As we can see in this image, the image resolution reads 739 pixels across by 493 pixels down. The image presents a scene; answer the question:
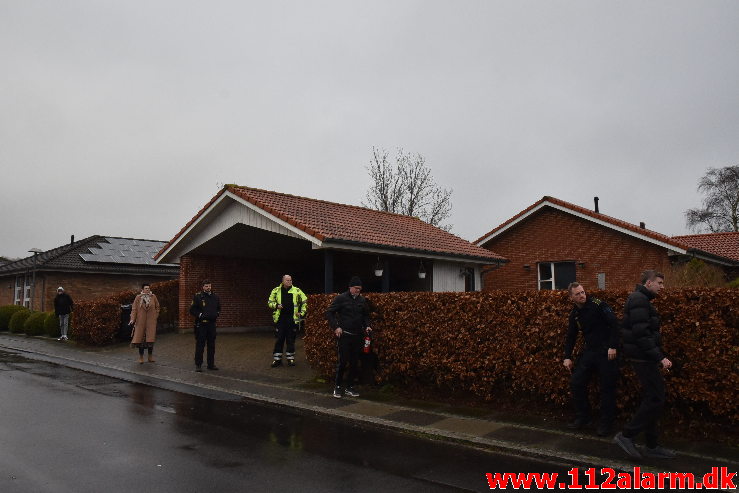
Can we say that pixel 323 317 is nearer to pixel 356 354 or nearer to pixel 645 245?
pixel 356 354

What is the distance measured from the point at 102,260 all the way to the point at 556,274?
20.8 m

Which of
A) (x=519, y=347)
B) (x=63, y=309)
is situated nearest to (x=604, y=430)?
(x=519, y=347)

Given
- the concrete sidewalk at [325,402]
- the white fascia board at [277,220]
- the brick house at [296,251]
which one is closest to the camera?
the concrete sidewalk at [325,402]

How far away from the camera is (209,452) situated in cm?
581

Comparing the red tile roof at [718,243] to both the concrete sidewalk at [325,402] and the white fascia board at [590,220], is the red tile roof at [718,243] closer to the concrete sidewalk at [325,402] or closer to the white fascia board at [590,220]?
the white fascia board at [590,220]

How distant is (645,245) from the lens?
1919 centimetres

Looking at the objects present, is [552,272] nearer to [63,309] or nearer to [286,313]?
[286,313]

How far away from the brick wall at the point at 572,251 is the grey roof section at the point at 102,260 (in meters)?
16.7

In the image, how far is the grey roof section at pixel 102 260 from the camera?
2602cm

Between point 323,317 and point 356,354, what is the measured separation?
1.33m

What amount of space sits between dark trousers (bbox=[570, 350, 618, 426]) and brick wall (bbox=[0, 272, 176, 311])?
23.5 metres

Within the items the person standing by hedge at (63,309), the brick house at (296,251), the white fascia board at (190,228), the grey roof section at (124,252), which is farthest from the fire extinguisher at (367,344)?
the grey roof section at (124,252)

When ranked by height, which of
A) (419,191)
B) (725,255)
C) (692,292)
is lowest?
(692,292)

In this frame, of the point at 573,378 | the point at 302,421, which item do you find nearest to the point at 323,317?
the point at 302,421
